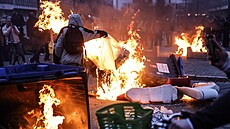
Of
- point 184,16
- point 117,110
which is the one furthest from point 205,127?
point 184,16

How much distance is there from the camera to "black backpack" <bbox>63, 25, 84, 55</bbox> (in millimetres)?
6832

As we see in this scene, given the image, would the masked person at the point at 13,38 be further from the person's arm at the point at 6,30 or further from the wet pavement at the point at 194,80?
the wet pavement at the point at 194,80

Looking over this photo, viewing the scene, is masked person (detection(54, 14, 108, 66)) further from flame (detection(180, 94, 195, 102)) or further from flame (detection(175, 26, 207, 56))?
flame (detection(175, 26, 207, 56))

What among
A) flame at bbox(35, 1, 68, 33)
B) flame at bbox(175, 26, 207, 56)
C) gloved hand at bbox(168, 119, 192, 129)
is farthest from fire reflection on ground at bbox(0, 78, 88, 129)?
flame at bbox(175, 26, 207, 56)

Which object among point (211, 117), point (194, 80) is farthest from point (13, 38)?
point (211, 117)

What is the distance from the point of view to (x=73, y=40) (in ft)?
22.4

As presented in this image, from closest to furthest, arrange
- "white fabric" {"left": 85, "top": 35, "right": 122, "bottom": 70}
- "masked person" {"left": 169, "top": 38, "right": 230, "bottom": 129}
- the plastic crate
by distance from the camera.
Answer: "masked person" {"left": 169, "top": 38, "right": 230, "bottom": 129}
the plastic crate
"white fabric" {"left": 85, "top": 35, "right": 122, "bottom": 70}

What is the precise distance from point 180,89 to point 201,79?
3.35 m

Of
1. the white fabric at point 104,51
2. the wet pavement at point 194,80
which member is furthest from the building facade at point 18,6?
the white fabric at point 104,51

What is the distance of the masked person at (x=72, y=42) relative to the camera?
6.86 m

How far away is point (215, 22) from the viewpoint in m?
24.2

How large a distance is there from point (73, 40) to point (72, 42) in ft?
0.16

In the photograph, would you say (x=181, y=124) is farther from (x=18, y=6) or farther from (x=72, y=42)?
(x=18, y=6)

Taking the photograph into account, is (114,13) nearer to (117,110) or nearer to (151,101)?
(151,101)
